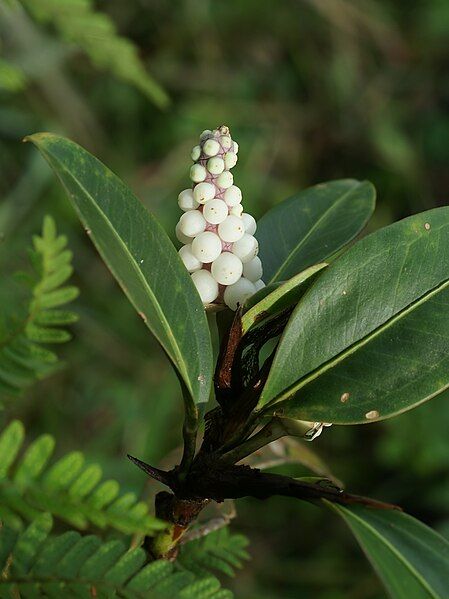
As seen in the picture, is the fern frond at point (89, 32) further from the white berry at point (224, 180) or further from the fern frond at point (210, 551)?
the fern frond at point (210, 551)

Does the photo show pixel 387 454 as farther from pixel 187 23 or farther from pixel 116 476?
pixel 187 23

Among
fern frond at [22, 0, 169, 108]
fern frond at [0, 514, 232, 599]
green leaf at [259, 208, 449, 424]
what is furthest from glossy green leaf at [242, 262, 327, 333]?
fern frond at [22, 0, 169, 108]

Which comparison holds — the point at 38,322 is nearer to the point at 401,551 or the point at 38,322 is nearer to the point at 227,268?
the point at 227,268

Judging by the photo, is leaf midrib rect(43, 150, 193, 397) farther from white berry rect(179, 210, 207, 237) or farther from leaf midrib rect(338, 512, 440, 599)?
leaf midrib rect(338, 512, 440, 599)

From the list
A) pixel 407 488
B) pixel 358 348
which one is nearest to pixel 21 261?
pixel 407 488

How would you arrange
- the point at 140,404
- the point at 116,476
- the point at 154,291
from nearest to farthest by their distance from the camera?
the point at 154,291
the point at 116,476
the point at 140,404

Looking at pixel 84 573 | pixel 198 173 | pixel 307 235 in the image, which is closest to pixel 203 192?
pixel 198 173
